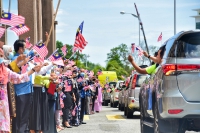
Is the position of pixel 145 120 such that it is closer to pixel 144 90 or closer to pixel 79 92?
pixel 144 90

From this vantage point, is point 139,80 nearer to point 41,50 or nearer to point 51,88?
point 51,88

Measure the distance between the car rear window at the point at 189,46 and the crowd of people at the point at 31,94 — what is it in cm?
218

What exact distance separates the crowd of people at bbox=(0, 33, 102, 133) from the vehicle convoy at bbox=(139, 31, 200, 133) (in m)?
1.95

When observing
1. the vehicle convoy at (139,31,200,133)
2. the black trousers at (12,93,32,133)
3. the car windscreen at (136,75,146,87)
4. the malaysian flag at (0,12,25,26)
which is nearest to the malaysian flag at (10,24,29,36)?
the malaysian flag at (0,12,25,26)

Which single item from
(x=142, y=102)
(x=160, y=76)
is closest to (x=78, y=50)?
(x=142, y=102)

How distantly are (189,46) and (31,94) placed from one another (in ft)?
10.7

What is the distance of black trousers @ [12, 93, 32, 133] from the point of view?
10688 mm

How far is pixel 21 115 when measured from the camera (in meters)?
10.7

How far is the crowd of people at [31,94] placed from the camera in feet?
31.1

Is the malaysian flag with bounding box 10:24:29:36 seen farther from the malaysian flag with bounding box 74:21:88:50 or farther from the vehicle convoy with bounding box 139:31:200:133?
the malaysian flag with bounding box 74:21:88:50

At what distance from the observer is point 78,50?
18.4 m

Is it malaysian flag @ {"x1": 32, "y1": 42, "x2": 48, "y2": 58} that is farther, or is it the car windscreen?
the car windscreen

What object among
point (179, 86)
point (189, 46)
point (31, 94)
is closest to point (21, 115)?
point (31, 94)

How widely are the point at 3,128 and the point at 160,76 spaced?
8.29 ft
